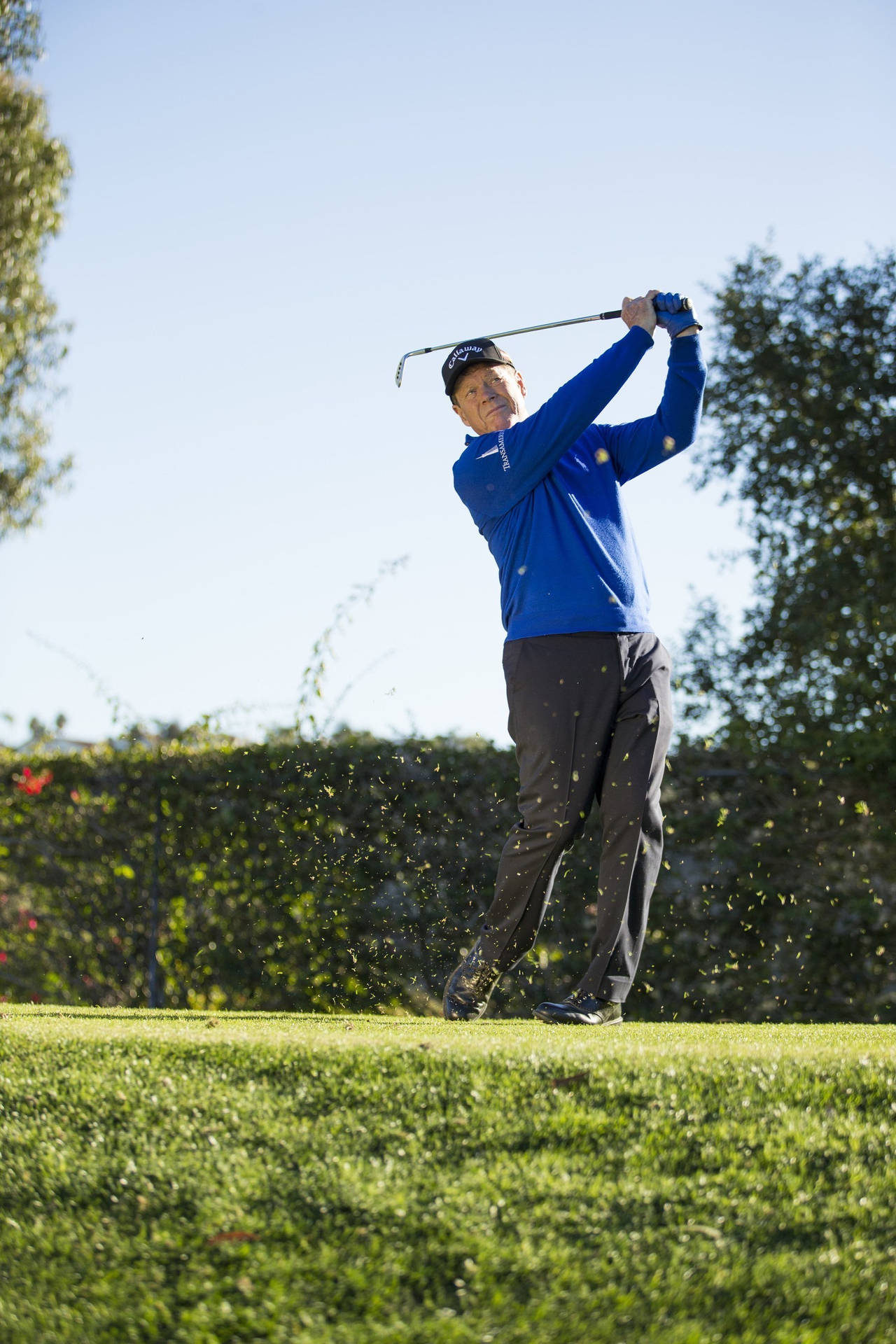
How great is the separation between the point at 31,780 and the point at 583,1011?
435 cm

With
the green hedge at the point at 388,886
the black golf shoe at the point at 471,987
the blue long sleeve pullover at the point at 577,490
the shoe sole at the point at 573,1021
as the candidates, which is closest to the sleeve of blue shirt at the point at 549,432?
the blue long sleeve pullover at the point at 577,490

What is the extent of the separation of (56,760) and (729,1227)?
216 inches

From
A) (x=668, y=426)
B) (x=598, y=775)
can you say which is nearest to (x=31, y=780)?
(x=598, y=775)

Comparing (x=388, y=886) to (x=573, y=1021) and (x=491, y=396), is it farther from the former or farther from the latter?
(x=491, y=396)

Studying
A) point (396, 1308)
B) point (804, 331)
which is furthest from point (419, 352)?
point (804, 331)

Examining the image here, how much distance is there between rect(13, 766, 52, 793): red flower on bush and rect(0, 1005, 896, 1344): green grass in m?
3.99

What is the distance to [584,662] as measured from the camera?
3461mm

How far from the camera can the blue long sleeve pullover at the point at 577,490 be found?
3.49 m

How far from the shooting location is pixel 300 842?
5.99m

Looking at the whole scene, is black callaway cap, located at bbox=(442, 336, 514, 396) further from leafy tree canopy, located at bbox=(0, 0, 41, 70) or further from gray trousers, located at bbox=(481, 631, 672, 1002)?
leafy tree canopy, located at bbox=(0, 0, 41, 70)

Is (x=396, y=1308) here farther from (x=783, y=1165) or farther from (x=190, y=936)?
(x=190, y=936)

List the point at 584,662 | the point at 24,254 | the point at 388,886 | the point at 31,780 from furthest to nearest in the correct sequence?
the point at 24,254
the point at 31,780
the point at 388,886
the point at 584,662

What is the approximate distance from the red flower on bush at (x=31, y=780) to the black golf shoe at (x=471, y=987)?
3.68m

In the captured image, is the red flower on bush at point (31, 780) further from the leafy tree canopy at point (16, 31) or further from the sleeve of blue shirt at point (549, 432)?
the leafy tree canopy at point (16, 31)
